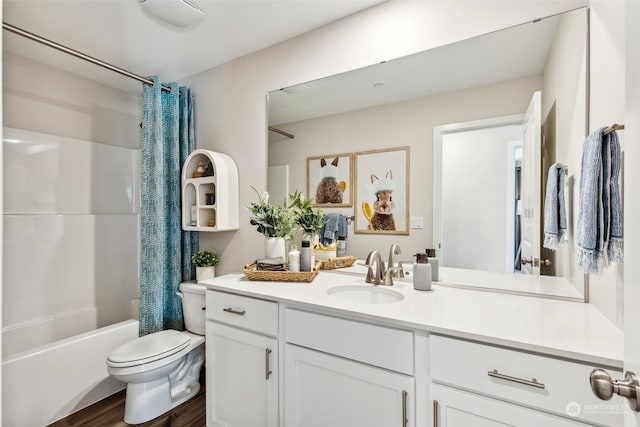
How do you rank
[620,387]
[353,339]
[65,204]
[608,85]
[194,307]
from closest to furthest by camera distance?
[620,387], [608,85], [353,339], [194,307], [65,204]

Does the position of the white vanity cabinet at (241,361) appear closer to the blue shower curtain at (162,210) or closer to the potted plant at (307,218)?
the potted plant at (307,218)

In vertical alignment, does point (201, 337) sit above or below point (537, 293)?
below

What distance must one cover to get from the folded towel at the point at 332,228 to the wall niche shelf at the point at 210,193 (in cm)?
71

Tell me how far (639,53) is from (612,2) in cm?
77

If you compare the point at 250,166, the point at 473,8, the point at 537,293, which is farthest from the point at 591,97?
the point at 250,166

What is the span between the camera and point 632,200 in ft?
1.86

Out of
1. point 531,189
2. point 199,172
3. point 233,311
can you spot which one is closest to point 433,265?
point 531,189

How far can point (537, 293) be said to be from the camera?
1351 millimetres

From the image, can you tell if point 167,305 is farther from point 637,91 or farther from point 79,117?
point 637,91

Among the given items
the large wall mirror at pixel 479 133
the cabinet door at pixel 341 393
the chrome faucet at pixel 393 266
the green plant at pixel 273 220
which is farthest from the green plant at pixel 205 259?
the chrome faucet at pixel 393 266

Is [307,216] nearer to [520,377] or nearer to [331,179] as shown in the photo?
[331,179]

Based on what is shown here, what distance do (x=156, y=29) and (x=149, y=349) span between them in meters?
1.93

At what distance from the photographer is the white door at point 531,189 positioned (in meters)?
1.39

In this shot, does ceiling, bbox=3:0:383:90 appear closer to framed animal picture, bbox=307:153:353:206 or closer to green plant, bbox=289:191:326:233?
framed animal picture, bbox=307:153:353:206
